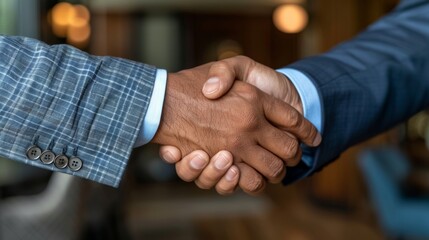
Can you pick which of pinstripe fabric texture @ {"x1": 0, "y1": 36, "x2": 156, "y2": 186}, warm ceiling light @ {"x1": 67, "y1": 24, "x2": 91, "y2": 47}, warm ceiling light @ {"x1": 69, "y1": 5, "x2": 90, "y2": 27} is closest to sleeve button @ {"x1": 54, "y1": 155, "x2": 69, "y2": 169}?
pinstripe fabric texture @ {"x1": 0, "y1": 36, "x2": 156, "y2": 186}

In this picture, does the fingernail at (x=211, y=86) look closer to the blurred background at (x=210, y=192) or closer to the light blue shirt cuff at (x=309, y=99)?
the light blue shirt cuff at (x=309, y=99)

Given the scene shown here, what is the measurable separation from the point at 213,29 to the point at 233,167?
9300 mm

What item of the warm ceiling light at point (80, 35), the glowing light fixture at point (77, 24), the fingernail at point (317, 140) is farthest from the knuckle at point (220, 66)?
the warm ceiling light at point (80, 35)

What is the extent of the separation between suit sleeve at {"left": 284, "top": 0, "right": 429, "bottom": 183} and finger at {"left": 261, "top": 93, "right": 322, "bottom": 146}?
0.08m

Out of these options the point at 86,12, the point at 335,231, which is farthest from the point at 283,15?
the point at 335,231

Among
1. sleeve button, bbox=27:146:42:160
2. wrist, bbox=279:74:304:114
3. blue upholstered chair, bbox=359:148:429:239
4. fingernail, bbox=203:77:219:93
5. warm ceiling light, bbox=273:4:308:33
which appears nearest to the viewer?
sleeve button, bbox=27:146:42:160

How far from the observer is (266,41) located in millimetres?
10352

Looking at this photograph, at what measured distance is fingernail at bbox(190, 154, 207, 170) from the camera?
1.11 metres

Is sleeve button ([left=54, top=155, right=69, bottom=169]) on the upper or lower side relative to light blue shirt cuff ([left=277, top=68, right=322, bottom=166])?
lower

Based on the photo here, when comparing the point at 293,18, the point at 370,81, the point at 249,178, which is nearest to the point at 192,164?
the point at 249,178

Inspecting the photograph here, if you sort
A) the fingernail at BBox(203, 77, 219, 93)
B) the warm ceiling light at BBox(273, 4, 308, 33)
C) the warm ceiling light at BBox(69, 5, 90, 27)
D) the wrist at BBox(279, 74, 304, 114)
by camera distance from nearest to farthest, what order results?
the fingernail at BBox(203, 77, 219, 93) < the wrist at BBox(279, 74, 304, 114) < the warm ceiling light at BBox(69, 5, 90, 27) < the warm ceiling light at BBox(273, 4, 308, 33)

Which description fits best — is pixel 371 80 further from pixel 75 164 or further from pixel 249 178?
pixel 75 164

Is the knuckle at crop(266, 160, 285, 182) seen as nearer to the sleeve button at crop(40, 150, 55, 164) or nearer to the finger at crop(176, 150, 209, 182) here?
the finger at crop(176, 150, 209, 182)

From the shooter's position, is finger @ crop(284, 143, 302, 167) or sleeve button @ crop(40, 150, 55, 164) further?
finger @ crop(284, 143, 302, 167)
